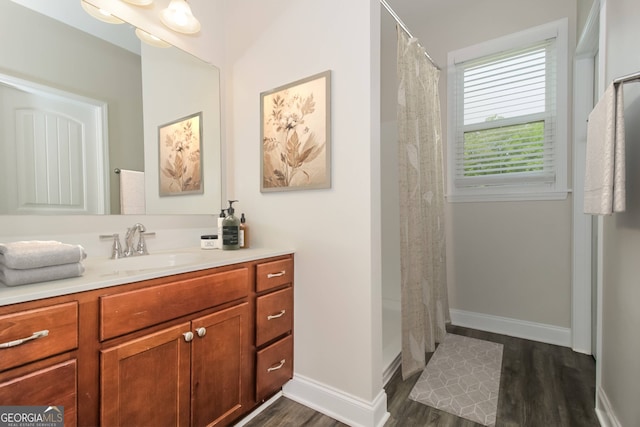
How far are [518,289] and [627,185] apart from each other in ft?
4.76

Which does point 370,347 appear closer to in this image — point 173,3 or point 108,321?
point 108,321

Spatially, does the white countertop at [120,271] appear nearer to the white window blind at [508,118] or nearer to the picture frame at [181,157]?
the picture frame at [181,157]

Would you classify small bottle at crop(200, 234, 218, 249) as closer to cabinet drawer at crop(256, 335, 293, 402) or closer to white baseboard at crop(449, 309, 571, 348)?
cabinet drawer at crop(256, 335, 293, 402)

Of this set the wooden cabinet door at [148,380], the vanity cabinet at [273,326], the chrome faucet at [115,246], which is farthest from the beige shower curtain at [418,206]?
the chrome faucet at [115,246]

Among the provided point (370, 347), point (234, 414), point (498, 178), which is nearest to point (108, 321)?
point (234, 414)

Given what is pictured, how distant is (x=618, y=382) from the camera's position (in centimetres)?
130

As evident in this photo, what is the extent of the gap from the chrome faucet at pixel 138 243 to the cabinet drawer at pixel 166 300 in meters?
0.54

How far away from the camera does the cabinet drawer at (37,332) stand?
76cm

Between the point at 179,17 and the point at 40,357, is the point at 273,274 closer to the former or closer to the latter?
the point at 40,357

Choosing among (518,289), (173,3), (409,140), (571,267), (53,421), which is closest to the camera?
(53,421)

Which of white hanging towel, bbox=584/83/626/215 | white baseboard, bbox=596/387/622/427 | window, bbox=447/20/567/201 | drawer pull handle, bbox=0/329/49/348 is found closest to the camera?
drawer pull handle, bbox=0/329/49/348

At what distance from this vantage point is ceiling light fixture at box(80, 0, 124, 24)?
1.38m

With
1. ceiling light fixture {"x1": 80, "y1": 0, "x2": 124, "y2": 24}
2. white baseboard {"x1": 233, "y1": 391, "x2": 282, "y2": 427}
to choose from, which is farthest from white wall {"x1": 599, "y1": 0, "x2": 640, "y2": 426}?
ceiling light fixture {"x1": 80, "y1": 0, "x2": 124, "y2": 24}

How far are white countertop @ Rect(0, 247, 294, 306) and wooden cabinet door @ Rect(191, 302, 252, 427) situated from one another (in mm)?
234
